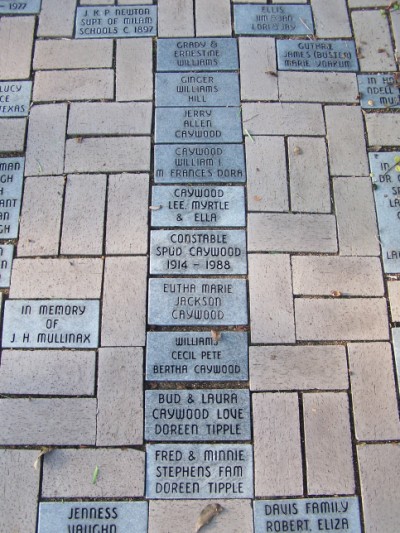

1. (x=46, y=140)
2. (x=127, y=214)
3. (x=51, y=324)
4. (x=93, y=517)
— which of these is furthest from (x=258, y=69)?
(x=93, y=517)

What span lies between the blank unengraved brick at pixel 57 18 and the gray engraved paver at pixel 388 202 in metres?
1.94

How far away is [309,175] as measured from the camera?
9.45 feet

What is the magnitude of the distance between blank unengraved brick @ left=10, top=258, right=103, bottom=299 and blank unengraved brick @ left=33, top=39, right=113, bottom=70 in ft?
3.96

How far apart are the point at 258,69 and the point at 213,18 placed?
1.49ft

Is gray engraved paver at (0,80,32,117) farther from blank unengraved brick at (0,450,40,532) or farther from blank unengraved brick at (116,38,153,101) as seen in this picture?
blank unengraved brick at (0,450,40,532)

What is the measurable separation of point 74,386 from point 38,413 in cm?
20

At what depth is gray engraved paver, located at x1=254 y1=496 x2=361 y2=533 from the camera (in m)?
2.34

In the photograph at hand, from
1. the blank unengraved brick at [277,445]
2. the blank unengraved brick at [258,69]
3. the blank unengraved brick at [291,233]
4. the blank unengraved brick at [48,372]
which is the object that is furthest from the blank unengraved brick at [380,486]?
the blank unengraved brick at [258,69]

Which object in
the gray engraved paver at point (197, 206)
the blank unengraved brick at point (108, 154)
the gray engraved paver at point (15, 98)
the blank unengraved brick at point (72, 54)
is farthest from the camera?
the blank unengraved brick at point (72, 54)

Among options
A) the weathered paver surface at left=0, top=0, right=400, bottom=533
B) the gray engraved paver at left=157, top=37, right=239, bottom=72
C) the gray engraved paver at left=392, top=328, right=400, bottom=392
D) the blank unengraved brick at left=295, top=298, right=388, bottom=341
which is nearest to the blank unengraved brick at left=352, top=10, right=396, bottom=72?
the weathered paver surface at left=0, top=0, right=400, bottom=533

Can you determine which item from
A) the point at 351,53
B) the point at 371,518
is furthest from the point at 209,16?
the point at 371,518

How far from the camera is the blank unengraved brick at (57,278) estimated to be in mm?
2656

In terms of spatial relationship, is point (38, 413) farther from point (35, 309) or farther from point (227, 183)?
point (227, 183)

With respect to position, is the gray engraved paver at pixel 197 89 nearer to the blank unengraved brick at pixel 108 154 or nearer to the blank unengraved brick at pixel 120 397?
the blank unengraved brick at pixel 108 154
